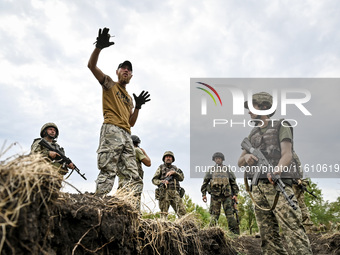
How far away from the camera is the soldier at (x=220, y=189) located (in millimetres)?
9211

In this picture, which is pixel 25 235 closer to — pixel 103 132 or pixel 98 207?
pixel 98 207

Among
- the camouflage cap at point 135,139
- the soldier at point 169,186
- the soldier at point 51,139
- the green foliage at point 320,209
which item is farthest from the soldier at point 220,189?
the green foliage at point 320,209

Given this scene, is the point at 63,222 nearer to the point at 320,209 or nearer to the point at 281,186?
the point at 281,186

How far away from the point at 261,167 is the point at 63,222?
9.64ft

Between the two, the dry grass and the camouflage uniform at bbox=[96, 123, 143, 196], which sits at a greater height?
the camouflage uniform at bbox=[96, 123, 143, 196]

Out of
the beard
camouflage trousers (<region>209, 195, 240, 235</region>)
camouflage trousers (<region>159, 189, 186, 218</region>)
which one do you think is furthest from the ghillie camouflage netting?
camouflage trousers (<region>209, 195, 240, 235</region>)

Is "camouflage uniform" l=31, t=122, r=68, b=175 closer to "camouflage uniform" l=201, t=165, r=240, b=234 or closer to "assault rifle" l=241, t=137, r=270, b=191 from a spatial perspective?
"assault rifle" l=241, t=137, r=270, b=191

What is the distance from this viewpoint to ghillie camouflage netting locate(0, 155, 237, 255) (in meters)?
1.84

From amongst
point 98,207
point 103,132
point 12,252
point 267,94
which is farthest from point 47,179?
point 267,94

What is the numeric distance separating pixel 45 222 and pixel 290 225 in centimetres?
311

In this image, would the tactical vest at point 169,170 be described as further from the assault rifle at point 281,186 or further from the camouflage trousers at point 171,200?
the assault rifle at point 281,186

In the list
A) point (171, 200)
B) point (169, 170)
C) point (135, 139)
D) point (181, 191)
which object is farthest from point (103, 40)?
point (181, 191)

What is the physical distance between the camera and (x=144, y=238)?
3361 millimetres

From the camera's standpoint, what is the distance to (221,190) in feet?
31.1
